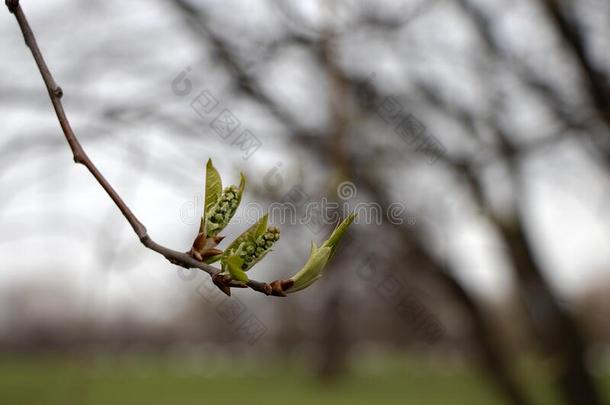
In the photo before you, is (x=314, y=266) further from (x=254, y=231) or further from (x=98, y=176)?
(x=98, y=176)

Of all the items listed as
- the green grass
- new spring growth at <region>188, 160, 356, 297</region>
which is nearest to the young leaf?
new spring growth at <region>188, 160, 356, 297</region>

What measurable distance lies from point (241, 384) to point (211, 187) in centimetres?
2757

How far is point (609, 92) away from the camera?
2775 mm

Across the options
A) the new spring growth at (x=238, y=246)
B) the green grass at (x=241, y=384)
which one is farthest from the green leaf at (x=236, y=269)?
the green grass at (x=241, y=384)

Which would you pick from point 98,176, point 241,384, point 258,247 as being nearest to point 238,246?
point 258,247

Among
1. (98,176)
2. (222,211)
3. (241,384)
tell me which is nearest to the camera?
(98,176)

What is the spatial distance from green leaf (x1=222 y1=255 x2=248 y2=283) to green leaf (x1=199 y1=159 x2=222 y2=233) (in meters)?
0.10

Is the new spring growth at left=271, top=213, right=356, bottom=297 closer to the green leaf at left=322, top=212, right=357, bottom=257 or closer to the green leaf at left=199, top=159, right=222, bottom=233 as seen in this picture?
the green leaf at left=322, top=212, right=357, bottom=257

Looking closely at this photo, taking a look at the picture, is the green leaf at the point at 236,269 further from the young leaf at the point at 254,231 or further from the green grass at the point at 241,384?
the green grass at the point at 241,384

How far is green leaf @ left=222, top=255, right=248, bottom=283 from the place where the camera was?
693 mm

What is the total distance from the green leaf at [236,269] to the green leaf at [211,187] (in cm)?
10

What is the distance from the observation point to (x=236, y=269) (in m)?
0.69

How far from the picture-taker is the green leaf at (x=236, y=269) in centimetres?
69

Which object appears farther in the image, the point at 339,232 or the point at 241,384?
the point at 241,384
